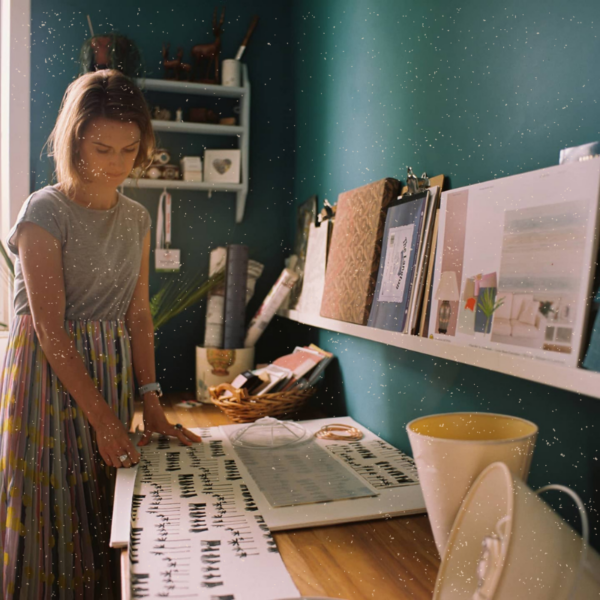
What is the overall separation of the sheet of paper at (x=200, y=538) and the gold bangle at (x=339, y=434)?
0.29 meters

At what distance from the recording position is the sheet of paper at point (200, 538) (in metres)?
0.65

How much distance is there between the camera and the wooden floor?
675 mm

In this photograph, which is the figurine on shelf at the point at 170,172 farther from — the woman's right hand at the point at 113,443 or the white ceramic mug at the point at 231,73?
the woman's right hand at the point at 113,443

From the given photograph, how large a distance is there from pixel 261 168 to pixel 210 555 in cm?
166

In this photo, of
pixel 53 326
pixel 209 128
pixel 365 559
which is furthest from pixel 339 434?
pixel 209 128

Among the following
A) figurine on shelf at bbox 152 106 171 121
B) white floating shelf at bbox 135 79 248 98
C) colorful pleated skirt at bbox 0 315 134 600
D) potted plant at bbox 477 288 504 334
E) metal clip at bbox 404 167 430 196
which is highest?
white floating shelf at bbox 135 79 248 98

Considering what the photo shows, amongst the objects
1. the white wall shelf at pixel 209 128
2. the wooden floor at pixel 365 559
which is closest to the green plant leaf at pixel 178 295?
the white wall shelf at pixel 209 128

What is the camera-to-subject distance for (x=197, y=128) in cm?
195

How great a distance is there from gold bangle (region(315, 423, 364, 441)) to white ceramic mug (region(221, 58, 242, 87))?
1.31 metres

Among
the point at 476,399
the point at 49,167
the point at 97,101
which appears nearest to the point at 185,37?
the point at 49,167

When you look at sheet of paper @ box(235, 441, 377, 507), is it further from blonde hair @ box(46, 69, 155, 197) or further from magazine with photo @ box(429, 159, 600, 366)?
blonde hair @ box(46, 69, 155, 197)

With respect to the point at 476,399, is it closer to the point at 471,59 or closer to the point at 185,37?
the point at 471,59

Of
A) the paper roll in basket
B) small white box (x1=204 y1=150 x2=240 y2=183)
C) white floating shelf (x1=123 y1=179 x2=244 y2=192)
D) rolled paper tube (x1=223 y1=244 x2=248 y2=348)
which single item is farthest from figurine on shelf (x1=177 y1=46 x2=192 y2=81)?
the paper roll in basket

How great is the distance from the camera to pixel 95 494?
3.84ft
